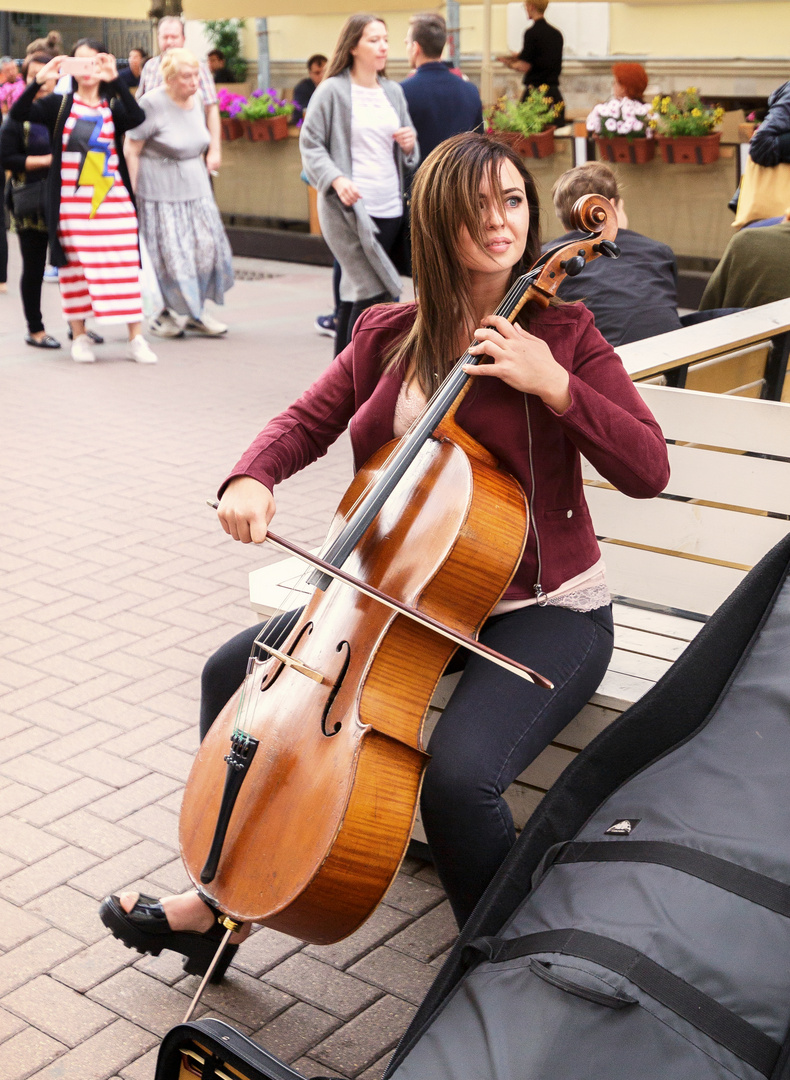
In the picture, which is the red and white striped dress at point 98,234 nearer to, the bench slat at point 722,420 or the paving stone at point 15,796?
the paving stone at point 15,796

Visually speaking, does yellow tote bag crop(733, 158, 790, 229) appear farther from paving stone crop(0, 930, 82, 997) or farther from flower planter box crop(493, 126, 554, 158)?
paving stone crop(0, 930, 82, 997)

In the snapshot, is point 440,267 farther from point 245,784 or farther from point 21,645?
point 21,645

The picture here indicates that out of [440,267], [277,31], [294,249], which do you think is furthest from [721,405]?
[277,31]

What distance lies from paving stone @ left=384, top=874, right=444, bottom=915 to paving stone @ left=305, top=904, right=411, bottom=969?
2 cm

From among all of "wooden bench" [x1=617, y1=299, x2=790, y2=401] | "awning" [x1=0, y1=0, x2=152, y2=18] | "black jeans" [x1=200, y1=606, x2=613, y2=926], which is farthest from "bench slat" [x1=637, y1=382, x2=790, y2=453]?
"awning" [x1=0, y1=0, x2=152, y2=18]

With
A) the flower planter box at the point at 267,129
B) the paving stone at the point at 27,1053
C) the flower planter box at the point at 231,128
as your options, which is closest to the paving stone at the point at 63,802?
the paving stone at the point at 27,1053

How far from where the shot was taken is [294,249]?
1123 cm

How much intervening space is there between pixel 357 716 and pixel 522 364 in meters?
0.62

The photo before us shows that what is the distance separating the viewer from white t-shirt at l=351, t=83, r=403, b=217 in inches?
239

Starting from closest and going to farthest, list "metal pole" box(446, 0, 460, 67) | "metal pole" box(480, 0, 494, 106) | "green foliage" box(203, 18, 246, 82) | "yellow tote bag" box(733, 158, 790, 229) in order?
"yellow tote bag" box(733, 158, 790, 229) → "metal pole" box(480, 0, 494, 106) → "metal pole" box(446, 0, 460, 67) → "green foliage" box(203, 18, 246, 82)

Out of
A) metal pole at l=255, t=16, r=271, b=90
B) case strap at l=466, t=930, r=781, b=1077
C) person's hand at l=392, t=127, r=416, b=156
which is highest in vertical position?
metal pole at l=255, t=16, r=271, b=90

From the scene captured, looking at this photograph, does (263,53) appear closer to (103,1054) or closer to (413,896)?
(413,896)

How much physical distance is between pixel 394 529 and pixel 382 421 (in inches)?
11.7

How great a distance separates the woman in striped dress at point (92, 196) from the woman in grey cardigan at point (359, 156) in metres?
1.48
